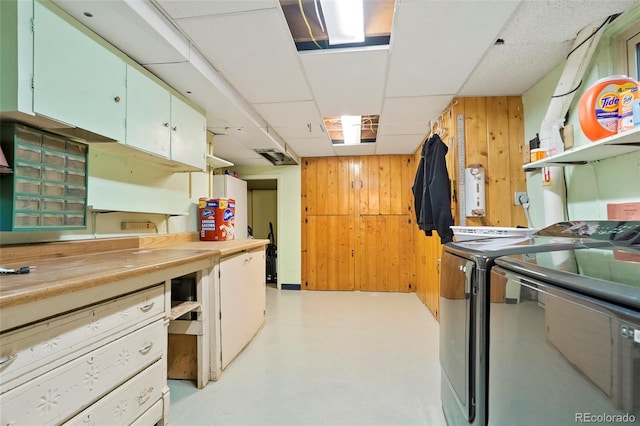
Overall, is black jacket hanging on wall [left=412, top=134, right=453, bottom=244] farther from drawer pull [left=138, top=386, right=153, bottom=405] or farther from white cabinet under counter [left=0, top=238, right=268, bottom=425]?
drawer pull [left=138, top=386, right=153, bottom=405]

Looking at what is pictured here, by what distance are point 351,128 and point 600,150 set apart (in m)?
2.47

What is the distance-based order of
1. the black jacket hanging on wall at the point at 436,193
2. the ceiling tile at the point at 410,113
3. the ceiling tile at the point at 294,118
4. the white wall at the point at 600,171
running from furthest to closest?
the ceiling tile at the point at 294,118 < the ceiling tile at the point at 410,113 < the black jacket hanging on wall at the point at 436,193 < the white wall at the point at 600,171

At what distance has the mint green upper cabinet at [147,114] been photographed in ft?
5.47

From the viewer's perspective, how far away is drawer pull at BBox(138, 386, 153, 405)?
130 centimetres

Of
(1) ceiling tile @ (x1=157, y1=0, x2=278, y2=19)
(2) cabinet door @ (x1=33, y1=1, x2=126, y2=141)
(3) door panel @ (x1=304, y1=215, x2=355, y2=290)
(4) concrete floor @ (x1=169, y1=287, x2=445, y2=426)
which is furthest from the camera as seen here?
(3) door panel @ (x1=304, y1=215, x2=355, y2=290)

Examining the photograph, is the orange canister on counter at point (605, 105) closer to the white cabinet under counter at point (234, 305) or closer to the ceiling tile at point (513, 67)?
the ceiling tile at point (513, 67)

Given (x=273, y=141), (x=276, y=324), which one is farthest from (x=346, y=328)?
(x=273, y=141)

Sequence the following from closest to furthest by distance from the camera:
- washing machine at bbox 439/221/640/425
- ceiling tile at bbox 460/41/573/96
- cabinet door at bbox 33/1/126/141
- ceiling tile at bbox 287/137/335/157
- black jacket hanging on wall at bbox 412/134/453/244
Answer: washing machine at bbox 439/221/640/425
cabinet door at bbox 33/1/126/141
ceiling tile at bbox 460/41/573/96
black jacket hanging on wall at bbox 412/134/453/244
ceiling tile at bbox 287/137/335/157

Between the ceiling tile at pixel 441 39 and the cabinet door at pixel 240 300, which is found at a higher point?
the ceiling tile at pixel 441 39

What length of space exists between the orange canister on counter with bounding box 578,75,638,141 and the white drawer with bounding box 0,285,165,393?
2498 millimetres

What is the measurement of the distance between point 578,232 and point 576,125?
87 centimetres

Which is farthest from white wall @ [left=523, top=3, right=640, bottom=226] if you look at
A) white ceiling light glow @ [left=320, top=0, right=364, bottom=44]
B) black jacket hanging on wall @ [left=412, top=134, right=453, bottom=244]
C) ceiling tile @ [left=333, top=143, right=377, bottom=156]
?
ceiling tile @ [left=333, top=143, right=377, bottom=156]

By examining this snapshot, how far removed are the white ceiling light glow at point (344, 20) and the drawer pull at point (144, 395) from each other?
224cm

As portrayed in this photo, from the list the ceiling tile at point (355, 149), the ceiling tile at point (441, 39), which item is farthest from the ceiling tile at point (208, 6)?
the ceiling tile at point (355, 149)
